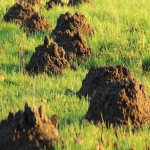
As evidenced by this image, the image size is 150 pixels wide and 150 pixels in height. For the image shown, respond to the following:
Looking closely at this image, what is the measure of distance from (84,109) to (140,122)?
90 cm

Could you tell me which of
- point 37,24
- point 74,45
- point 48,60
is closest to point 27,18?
point 37,24

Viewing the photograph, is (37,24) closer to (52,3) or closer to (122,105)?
(52,3)

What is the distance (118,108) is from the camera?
5410 mm

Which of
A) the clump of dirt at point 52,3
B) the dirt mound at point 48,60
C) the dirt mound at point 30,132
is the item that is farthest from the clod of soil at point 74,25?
the dirt mound at point 30,132

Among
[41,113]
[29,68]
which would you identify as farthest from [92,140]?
[29,68]

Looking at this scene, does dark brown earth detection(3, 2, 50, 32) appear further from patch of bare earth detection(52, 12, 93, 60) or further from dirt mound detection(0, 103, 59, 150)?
dirt mound detection(0, 103, 59, 150)

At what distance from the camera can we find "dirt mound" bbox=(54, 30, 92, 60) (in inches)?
365

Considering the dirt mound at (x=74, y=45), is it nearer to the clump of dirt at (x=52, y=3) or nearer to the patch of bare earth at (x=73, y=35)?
the patch of bare earth at (x=73, y=35)

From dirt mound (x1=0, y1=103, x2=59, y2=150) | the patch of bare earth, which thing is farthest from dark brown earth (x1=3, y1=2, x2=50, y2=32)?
dirt mound (x1=0, y1=103, x2=59, y2=150)

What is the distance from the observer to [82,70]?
8.74m

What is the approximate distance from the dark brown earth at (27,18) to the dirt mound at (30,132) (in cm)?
663

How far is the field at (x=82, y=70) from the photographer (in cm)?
477

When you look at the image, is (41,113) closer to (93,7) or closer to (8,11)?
(8,11)

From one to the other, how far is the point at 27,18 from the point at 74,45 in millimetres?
2681
